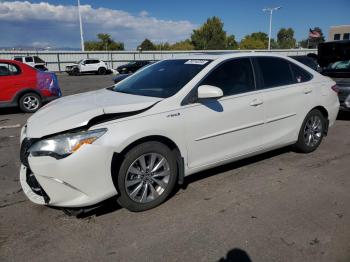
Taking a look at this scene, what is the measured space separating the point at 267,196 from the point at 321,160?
5.64ft

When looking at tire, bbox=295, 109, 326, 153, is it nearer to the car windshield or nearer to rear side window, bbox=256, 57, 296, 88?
rear side window, bbox=256, 57, 296, 88

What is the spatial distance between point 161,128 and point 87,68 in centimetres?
3206

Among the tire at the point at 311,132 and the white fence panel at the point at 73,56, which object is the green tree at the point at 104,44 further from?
the tire at the point at 311,132

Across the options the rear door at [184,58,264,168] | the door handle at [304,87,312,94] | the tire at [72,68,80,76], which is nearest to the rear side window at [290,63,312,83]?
the door handle at [304,87,312,94]

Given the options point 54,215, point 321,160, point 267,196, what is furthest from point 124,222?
point 321,160

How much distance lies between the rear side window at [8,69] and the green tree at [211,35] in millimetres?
69350

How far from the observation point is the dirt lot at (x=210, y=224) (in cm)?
288

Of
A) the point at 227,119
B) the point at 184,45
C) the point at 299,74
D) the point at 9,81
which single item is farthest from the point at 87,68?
the point at 184,45

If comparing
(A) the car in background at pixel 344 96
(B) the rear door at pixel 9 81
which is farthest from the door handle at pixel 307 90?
(B) the rear door at pixel 9 81

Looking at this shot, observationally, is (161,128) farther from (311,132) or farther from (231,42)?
(231,42)

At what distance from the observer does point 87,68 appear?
33.8m

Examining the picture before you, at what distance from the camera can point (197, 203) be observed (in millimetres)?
3777

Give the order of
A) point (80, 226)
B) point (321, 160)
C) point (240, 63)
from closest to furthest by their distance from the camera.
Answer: point (80, 226) → point (240, 63) → point (321, 160)

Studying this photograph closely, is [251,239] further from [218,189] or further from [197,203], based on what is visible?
[218,189]
